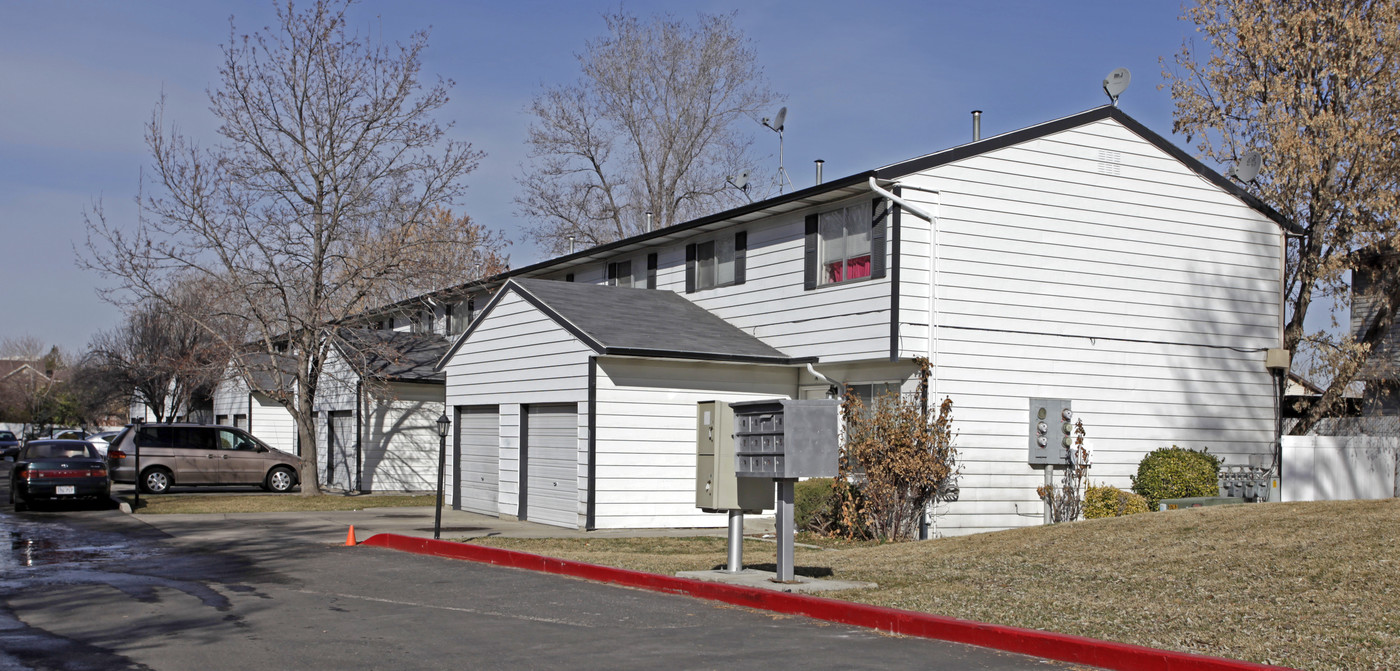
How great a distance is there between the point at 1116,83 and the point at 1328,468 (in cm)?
763

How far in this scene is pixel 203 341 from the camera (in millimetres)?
49406

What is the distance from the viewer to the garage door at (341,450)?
2992cm

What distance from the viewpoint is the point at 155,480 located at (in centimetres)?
2662

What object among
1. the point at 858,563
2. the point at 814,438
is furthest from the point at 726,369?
the point at 814,438

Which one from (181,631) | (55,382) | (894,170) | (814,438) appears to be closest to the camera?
(181,631)

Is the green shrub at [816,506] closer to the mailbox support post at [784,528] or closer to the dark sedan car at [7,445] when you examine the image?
the mailbox support post at [784,528]

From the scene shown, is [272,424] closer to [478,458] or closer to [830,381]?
[478,458]

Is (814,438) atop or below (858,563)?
atop

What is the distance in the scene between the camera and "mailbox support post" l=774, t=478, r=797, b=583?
11.0 metres

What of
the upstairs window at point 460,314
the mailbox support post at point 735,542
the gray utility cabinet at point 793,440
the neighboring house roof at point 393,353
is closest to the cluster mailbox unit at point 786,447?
the gray utility cabinet at point 793,440

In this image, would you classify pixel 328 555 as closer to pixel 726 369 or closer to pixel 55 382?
pixel 726 369

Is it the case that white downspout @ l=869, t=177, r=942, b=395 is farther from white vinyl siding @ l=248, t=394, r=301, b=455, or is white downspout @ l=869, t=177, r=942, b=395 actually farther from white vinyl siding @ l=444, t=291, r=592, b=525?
white vinyl siding @ l=248, t=394, r=301, b=455

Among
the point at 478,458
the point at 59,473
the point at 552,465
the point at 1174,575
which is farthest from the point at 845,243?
the point at 59,473

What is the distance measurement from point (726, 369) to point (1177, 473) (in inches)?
296
